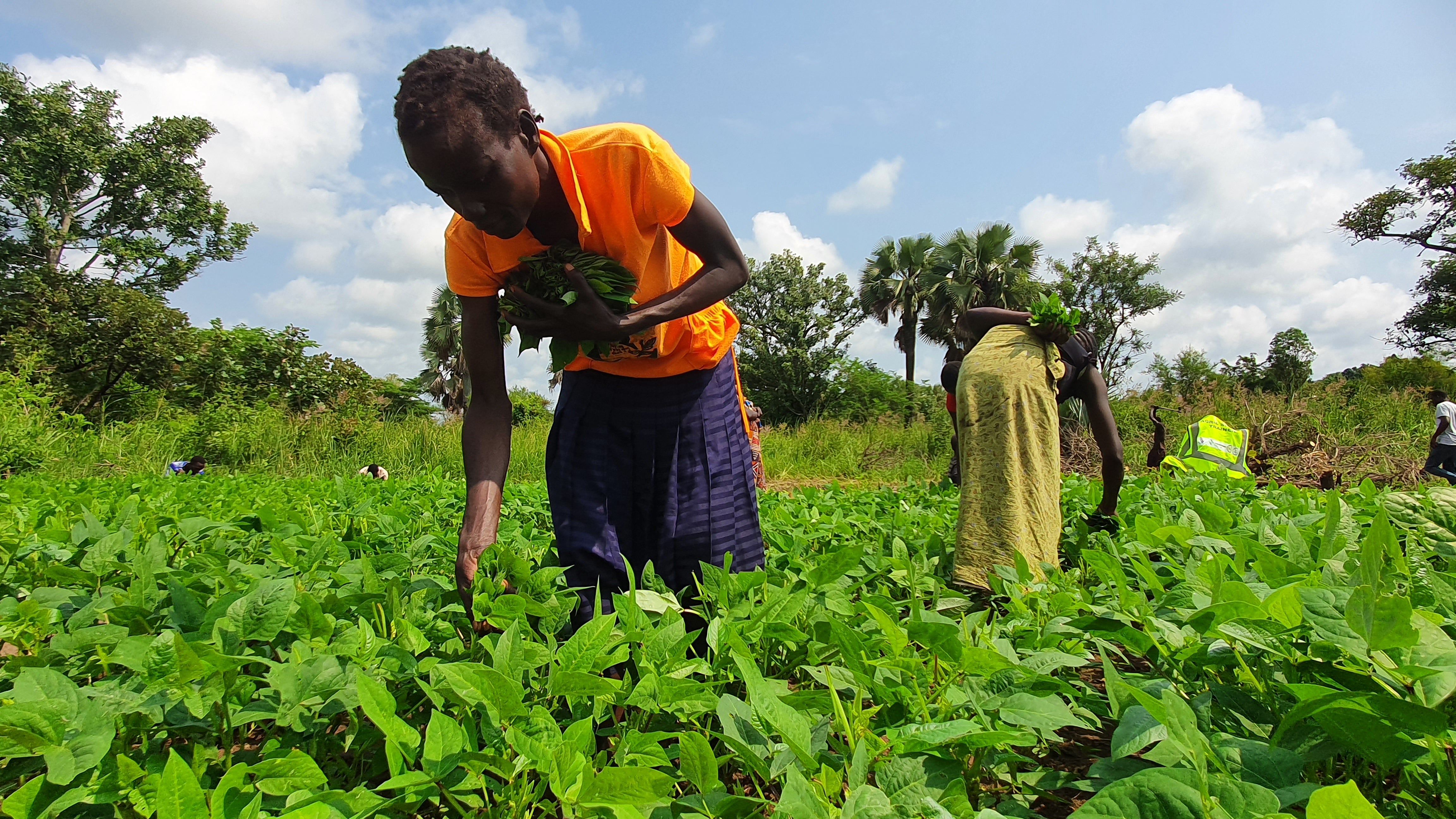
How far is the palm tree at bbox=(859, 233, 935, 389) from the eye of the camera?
33562 millimetres

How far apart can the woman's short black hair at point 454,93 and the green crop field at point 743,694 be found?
97cm

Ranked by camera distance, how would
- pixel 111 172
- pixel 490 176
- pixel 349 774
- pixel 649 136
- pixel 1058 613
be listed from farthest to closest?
1. pixel 111 172
2. pixel 649 136
3. pixel 1058 613
4. pixel 490 176
5. pixel 349 774

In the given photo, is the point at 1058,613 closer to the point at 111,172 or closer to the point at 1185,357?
the point at 111,172

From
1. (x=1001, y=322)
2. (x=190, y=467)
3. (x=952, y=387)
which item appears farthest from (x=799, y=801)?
(x=190, y=467)

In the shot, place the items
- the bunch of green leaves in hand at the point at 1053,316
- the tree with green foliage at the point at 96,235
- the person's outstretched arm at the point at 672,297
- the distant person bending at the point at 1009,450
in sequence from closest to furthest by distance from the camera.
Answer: the person's outstretched arm at the point at 672,297 < the distant person bending at the point at 1009,450 < the bunch of green leaves in hand at the point at 1053,316 < the tree with green foliage at the point at 96,235

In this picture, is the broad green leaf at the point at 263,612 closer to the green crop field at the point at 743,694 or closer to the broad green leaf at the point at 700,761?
the green crop field at the point at 743,694

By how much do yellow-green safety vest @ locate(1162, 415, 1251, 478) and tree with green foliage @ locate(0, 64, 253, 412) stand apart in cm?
2134

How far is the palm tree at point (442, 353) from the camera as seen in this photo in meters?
31.4

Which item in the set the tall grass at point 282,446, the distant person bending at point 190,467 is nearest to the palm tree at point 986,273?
the tall grass at point 282,446

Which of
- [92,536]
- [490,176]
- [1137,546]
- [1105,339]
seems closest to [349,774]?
[490,176]

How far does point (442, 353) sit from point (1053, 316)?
3391 cm

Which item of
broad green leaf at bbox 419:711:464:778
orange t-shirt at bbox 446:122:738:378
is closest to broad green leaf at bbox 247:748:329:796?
broad green leaf at bbox 419:711:464:778

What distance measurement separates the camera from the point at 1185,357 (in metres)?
36.2

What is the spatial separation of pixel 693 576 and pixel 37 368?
1990 cm
